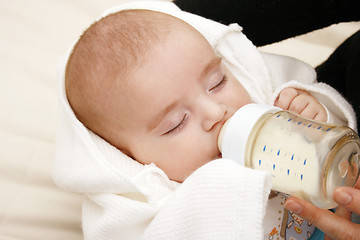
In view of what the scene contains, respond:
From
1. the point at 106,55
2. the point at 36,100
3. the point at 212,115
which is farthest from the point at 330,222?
the point at 36,100

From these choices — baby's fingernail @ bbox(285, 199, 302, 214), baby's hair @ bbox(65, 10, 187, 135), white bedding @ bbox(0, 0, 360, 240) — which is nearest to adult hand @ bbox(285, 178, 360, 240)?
baby's fingernail @ bbox(285, 199, 302, 214)

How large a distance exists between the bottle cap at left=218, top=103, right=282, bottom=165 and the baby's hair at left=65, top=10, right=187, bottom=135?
0.24 m

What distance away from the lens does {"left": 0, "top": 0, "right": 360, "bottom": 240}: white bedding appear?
3.52ft

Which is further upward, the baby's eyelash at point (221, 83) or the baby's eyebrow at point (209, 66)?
the baby's eyebrow at point (209, 66)

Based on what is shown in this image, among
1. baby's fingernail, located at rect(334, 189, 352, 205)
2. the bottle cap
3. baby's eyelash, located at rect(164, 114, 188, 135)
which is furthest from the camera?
baby's eyelash, located at rect(164, 114, 188, 135)

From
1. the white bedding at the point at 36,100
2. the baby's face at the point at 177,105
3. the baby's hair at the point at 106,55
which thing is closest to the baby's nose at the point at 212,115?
the baby's face at the point at 177,105

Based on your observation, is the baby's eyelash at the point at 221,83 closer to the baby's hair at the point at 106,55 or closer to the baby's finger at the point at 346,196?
the baby's hair at the point at 106,55

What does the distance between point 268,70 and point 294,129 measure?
43 centimetres

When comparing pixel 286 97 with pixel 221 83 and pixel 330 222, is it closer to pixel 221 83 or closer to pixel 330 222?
pixel 221 83

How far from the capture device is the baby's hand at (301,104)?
0.96 m

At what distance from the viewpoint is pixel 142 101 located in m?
0.80

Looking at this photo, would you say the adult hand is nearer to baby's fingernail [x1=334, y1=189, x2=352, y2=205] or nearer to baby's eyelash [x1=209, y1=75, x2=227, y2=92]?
baby's fingernail [x1=334, y1=189, x2=352, y2=205]

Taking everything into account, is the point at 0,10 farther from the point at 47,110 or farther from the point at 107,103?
the point at 107,103

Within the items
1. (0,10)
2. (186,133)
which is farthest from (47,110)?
(186,133)
